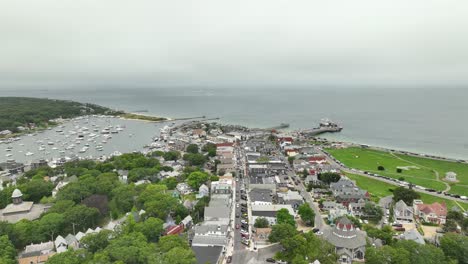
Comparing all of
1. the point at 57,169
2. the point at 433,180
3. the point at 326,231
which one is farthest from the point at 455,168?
the point at 57,169

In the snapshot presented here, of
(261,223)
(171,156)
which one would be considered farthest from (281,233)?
(171,156)

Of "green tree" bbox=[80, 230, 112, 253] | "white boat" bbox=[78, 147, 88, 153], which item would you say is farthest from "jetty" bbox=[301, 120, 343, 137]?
"green tree" bbox=[80, 230, 112, 253]

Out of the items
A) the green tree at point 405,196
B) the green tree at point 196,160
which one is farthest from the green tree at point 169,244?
A: the green tree at point 196,160

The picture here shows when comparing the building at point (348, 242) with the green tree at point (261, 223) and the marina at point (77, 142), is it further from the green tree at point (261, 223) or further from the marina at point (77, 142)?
the marina at point (77, 142)

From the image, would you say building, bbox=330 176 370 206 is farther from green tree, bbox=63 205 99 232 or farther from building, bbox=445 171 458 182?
green tree, bbox=63 205 99 232

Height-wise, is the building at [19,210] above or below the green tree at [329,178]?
below

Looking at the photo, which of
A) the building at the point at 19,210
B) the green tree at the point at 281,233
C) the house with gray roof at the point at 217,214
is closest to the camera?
the green tree at the point at 281,233
